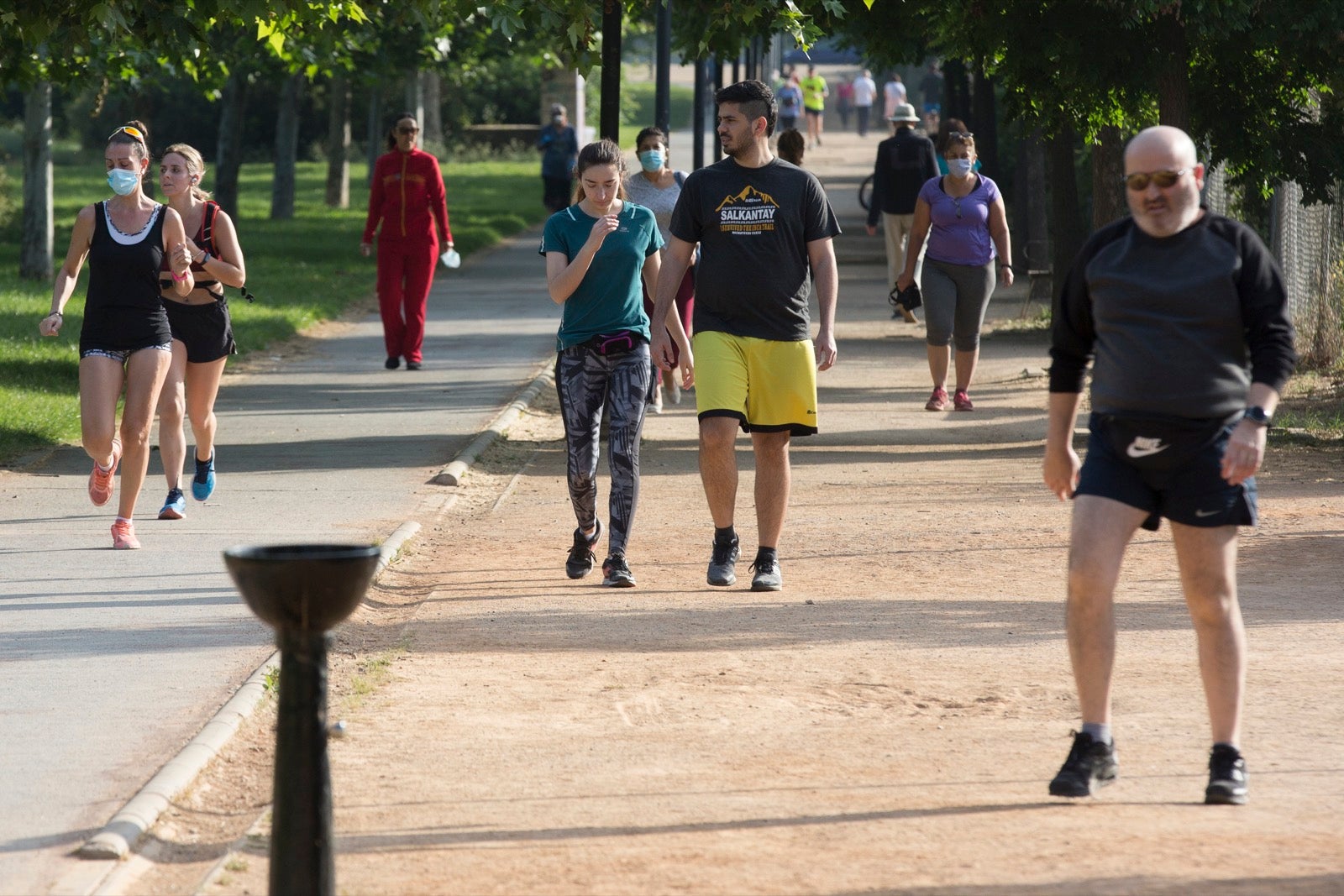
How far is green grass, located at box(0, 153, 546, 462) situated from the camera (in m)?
13.6

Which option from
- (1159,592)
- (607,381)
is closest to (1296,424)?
(1159,592)

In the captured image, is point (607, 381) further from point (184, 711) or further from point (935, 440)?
point (935, 440)

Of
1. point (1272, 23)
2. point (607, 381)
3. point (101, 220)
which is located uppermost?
point (1272, 23)

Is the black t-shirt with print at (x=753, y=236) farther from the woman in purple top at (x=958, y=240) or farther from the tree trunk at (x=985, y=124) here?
the tree trunk at (x=985, y=124)

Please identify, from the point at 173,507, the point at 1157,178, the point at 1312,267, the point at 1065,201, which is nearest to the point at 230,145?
the point at 1065,201

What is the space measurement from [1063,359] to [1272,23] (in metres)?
6.77

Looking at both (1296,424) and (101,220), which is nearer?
(101,220)

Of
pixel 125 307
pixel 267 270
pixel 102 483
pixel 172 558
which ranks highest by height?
pixel 125 307

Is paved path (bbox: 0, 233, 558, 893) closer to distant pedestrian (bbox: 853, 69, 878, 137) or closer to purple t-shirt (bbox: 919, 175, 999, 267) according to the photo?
purple t-shirt (bbox: 919, 175, 999, 267)

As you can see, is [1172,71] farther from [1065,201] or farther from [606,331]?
[1065,201]

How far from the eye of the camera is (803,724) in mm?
6156

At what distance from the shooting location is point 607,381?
8.45 m

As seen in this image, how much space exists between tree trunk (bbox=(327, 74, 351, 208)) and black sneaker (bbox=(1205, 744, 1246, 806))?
31292 millimetres

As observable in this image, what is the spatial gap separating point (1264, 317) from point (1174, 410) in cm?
33
